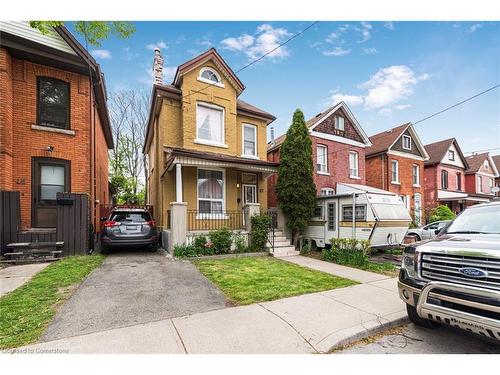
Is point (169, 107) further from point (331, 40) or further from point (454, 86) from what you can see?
point (454, 86)

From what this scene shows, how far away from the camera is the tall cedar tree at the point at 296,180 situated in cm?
1156

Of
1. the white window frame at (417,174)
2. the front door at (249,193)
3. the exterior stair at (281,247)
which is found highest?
the white window frame at (417,174)

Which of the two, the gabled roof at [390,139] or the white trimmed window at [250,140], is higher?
the gabled roof at [390,139]

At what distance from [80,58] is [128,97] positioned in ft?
71.5

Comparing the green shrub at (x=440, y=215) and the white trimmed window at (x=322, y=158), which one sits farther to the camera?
the green shrub at (x=440, y=215)

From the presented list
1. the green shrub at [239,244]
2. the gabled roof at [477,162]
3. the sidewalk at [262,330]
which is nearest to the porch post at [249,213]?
the green shrub at [239,244]

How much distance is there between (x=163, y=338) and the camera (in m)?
3.49

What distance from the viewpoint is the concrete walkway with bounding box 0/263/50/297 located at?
18.4 feet

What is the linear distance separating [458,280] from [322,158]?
1472 cm

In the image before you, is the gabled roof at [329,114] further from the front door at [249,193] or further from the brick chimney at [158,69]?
the brick chimney at [158,69]

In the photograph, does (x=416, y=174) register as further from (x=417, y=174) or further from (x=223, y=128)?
(x=223, y=128)

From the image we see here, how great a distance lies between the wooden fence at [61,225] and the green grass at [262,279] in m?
4.09

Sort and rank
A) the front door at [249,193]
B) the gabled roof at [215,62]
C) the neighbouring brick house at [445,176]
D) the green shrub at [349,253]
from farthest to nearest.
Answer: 1. the neighbouring brick house at [445,176]
2. the front door at [249,193]
3. the gabled roof at [215,62]
4. the green shrub at [349,253]

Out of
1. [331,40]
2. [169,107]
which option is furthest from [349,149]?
[169,107]
